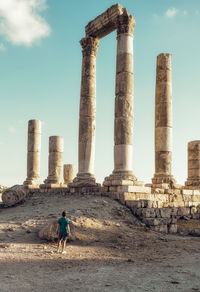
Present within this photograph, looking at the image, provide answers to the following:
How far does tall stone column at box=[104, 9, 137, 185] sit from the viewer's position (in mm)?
18500

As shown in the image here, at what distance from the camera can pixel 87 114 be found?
21.1 metres

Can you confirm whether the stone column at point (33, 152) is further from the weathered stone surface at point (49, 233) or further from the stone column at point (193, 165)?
the weathered stone surface at point (49, 233)

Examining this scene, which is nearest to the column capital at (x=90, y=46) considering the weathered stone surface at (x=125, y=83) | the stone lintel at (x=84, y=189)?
the weathered stone surface at (x=125, y=83)

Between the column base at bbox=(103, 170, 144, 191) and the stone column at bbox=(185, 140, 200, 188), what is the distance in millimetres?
7119

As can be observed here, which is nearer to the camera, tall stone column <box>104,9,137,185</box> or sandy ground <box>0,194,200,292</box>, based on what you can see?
sandy ground <box>0,194,200,292</box>

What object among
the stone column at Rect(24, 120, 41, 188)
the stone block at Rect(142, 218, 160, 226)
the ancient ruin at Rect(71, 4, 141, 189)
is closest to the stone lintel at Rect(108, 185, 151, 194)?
the ancient ruin at Rect(71, 4, 141, 189)

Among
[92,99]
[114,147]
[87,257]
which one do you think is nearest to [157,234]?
[87,257]

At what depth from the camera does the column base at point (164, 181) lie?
68.0ft

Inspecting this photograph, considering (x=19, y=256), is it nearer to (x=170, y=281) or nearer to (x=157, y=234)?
(x=170, y=281)

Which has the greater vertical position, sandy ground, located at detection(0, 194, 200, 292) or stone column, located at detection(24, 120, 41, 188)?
stone column, located at detection(24, 120, 41, 188)

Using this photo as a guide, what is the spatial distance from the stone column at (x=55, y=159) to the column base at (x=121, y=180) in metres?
8.71

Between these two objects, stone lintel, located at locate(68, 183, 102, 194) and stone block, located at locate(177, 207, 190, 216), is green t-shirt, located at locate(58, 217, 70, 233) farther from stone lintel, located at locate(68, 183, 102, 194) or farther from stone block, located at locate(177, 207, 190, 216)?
stone block, located at locate(177, 207, 190, 216)

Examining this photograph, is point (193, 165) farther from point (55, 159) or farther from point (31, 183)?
point (31, 183)

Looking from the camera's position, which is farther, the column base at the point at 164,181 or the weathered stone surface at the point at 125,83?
the column base at the point at 164,181
